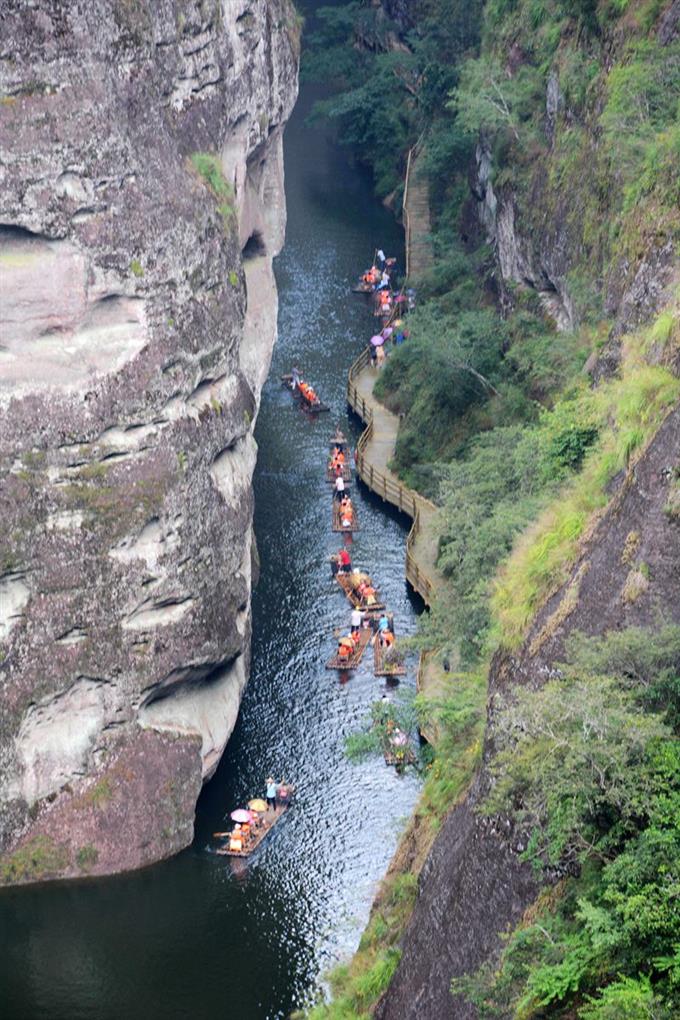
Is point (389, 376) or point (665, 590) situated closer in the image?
point (665, 590)

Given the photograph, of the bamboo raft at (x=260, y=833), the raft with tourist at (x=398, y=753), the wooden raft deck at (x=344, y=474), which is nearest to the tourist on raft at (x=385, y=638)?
the raft with tourist at (x=398, y=753)

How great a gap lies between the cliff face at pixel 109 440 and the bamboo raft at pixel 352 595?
883cm

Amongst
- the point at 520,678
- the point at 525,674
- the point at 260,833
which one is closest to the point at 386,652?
the point at 260,833

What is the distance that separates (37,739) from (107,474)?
6.30m

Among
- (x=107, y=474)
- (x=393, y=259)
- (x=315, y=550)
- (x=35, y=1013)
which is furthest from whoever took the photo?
(x=393, y=259)

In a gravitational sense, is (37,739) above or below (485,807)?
below

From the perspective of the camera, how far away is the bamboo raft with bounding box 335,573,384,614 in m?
57.5

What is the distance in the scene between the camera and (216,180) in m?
49.4

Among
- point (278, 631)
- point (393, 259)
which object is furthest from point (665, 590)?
point (393, 259)

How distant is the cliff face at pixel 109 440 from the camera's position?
43.8 m

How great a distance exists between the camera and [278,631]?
56.2 meters

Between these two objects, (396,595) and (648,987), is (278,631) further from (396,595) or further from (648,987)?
(648,987)

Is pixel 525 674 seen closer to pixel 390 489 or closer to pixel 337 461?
pixel 390 489

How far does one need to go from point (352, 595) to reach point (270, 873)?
14057 millimetres
